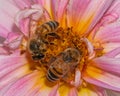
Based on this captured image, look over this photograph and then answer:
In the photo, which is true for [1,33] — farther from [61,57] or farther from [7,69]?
[61,57]

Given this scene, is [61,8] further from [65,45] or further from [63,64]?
[63,64]

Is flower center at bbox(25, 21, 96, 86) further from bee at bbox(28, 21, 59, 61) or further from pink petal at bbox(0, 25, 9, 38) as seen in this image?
pink petal at bbox(0, 25, 9, 38)

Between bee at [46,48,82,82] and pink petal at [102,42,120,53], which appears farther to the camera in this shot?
pink petal at [102,42,120,53]

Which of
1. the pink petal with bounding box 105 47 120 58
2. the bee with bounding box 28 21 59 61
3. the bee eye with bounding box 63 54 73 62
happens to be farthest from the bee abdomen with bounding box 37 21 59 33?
the pink petal with bounding box 105 47 120 58

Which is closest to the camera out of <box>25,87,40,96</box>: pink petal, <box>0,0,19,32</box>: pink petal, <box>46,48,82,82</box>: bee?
<box>46,48,82,82</box>: bee

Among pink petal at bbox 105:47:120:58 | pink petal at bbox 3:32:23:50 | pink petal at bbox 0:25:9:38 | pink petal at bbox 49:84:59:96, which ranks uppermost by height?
pink petal at bbox 0:25:9:38

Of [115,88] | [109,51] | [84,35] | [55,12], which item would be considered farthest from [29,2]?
[115,88]

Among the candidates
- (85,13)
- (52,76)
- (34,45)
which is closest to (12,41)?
(34,45)
